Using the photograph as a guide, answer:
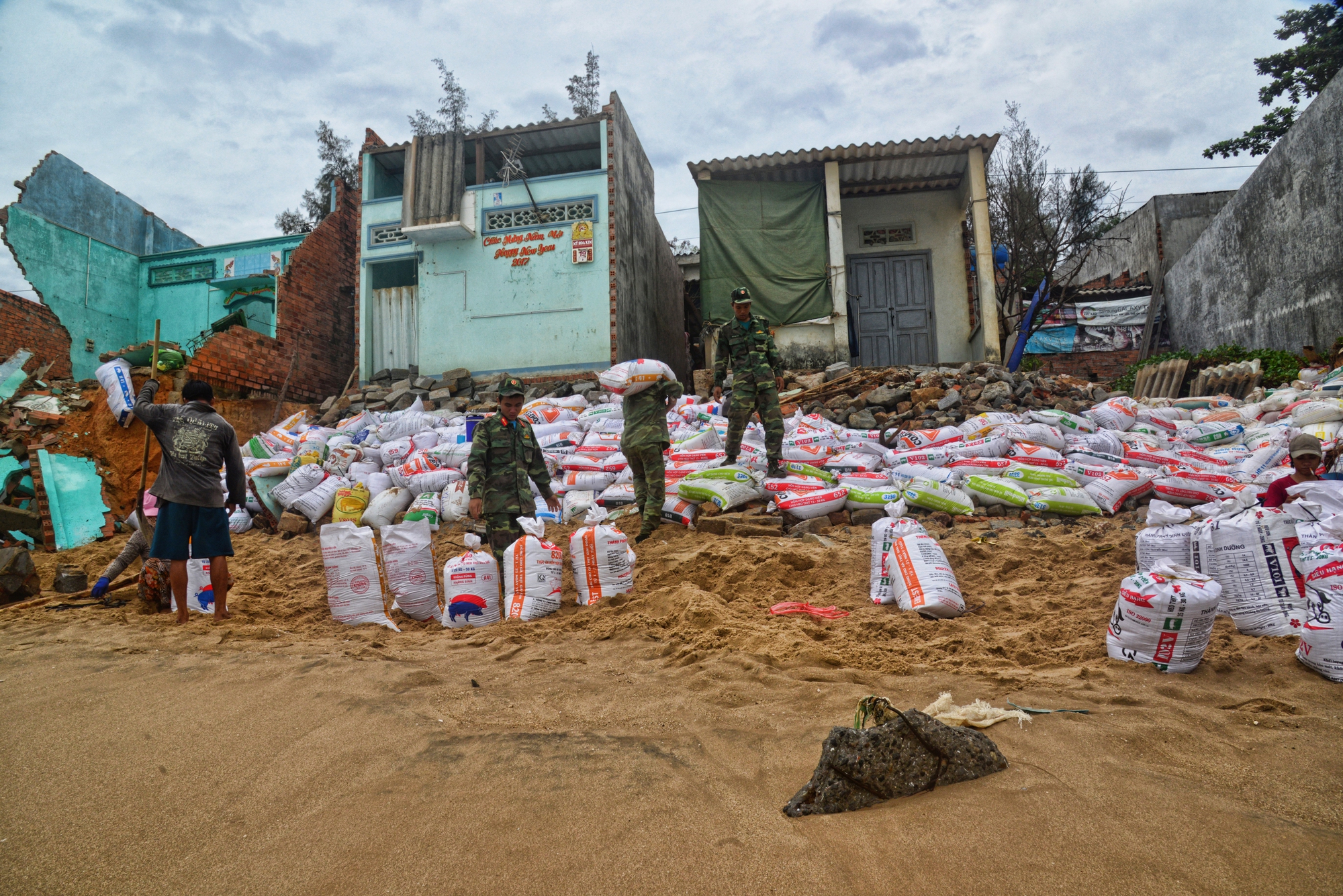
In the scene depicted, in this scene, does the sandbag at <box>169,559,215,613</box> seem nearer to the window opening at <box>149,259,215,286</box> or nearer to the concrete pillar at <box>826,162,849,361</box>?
the concrete pillar at <box>826,162,849,361</box>

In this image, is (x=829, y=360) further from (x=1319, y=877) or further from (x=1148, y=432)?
(x=1319, y=877)

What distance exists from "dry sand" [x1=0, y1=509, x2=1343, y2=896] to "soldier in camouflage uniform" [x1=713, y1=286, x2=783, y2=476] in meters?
2.38

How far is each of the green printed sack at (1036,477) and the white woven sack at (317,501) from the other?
5.54 meters

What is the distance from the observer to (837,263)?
9781mm

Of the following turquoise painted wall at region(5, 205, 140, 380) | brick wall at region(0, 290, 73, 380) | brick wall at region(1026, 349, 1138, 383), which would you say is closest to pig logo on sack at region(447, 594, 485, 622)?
brick wall at region(0, 290, 73, 380)

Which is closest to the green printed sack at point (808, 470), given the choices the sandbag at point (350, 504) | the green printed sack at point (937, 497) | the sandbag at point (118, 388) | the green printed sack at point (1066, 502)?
the green printed sack at point (937, 497)

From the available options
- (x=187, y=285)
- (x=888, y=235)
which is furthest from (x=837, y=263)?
(x=187, y=285)

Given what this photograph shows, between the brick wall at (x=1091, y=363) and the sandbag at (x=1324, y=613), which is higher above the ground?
the brick wall at (x=1091, y=363)

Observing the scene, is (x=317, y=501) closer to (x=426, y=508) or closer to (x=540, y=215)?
(x=426, y=508)

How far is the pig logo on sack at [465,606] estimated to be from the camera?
3.44m

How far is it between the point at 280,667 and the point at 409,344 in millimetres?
8922

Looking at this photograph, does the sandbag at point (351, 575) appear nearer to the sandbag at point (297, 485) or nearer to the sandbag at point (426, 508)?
the sandbag at point (426, 508)

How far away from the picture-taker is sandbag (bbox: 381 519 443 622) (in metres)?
3.63

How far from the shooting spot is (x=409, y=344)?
35.2ft
